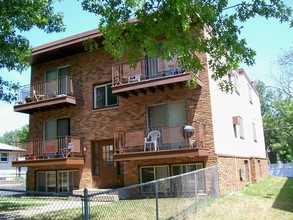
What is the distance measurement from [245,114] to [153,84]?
33.0 feet

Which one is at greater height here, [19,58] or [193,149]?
[19,58]

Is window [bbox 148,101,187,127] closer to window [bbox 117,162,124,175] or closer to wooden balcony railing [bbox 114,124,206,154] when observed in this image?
wooden balcony railing [bbox 114,124,206,154]

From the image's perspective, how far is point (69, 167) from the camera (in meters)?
16.6

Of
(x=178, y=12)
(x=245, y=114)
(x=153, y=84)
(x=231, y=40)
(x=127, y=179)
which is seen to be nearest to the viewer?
(x=178, y=12)

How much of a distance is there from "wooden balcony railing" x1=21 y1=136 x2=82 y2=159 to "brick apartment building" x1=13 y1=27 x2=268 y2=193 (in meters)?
0.05

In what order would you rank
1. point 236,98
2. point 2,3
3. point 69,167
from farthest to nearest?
point 236,98 → point 69,167 → point 2,3

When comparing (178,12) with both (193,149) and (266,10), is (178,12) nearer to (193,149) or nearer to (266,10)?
(266,10)

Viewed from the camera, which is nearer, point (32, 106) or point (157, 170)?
point (157, 170)

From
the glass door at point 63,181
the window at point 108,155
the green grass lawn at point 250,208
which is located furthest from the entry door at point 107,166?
the green grass lawn at point 250,208

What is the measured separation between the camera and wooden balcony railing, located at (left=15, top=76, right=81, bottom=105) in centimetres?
1709

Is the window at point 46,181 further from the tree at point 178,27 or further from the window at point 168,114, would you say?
the tree at point 178,27

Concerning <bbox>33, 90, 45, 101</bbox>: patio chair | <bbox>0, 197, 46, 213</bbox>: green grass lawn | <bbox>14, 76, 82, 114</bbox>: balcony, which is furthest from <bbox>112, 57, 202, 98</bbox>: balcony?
<bbox>0, 197, 46, 213</bbox>: green grass lawn

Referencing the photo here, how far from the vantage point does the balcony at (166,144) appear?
1247cm

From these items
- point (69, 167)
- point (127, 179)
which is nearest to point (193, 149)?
point (127, 179)
